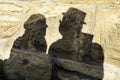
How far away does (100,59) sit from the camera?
259 centimetres

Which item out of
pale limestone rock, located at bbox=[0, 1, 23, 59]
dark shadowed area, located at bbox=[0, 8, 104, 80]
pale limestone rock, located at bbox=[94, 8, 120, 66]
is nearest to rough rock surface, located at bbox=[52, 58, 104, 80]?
dark shadowed area, located at bbox=[0, 8, 104, 80]

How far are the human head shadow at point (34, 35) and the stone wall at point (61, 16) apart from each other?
5 cm

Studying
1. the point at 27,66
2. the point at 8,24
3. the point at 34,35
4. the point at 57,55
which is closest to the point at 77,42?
the point at 57,55

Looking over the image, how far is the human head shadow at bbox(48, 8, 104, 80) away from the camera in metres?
2.60

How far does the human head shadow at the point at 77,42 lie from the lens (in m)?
2.60

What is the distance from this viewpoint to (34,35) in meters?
2.83

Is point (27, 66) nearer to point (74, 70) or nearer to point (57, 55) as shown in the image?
point (57, 55)

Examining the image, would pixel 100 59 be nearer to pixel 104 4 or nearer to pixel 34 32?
pixel 104 4

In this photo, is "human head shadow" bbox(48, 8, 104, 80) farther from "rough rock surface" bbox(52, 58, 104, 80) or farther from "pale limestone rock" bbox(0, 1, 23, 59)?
"pale limestone rock" bbox(0, 1, 23, 59)

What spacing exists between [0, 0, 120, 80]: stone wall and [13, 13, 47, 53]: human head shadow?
0.05m

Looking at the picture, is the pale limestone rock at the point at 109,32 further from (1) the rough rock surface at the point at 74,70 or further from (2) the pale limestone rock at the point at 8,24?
(2) the pale limestone rock at the point at 8,24

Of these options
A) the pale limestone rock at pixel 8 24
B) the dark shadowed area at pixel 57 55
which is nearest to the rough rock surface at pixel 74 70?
the dark shadowed area at pixel 57 55

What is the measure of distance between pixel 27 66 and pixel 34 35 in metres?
0.36

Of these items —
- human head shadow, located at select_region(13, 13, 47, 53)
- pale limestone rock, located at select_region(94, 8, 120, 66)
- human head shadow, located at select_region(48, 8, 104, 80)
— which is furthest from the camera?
human head shadow, located at select_region(13, 13, 47, 53)
